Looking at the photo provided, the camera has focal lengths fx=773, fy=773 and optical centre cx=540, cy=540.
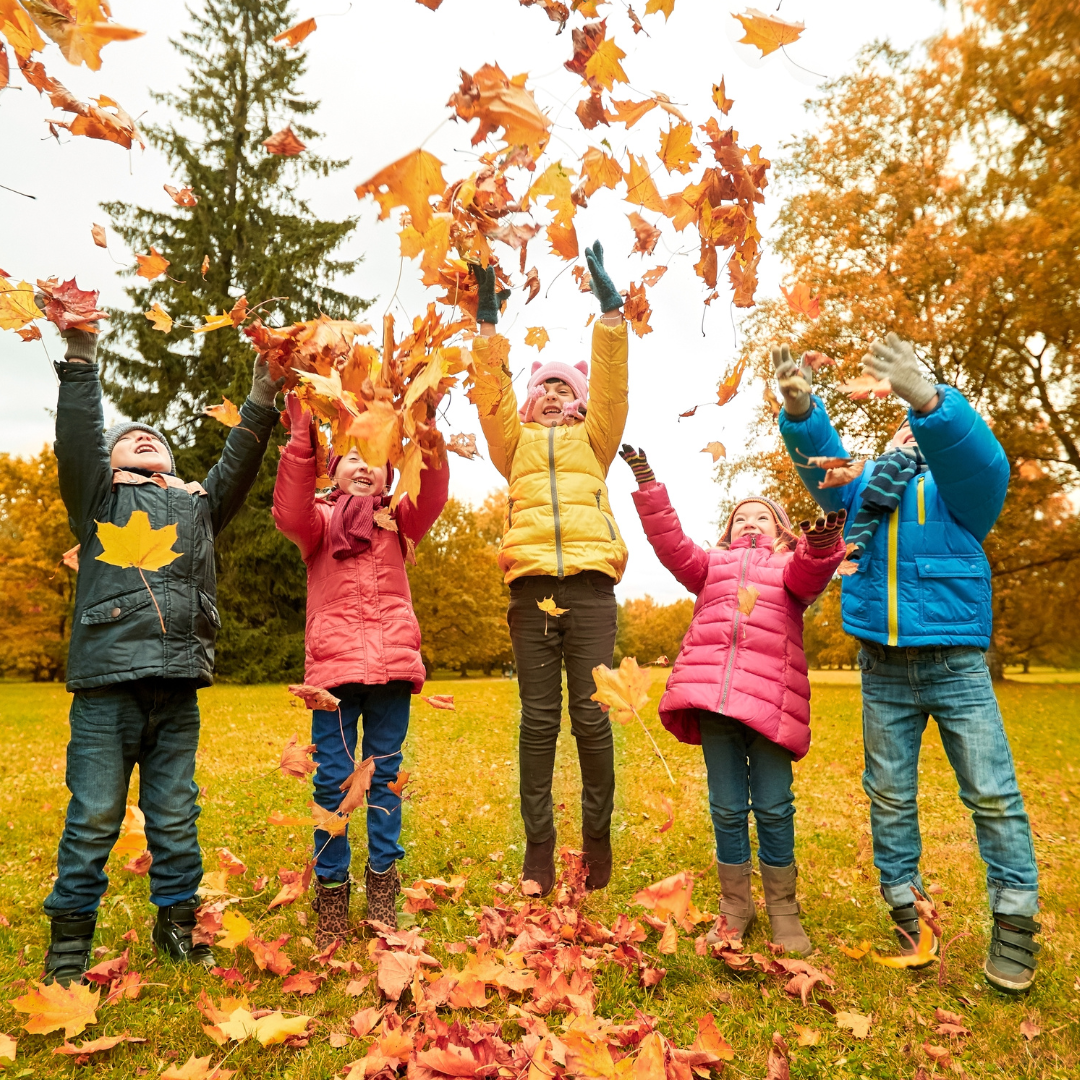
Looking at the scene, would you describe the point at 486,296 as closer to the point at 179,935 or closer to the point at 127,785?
the point at 127,785

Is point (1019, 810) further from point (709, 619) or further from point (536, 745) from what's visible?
point (536, 745)

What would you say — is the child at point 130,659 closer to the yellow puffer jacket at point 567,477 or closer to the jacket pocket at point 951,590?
the yellow puffer jacket at point 567,477

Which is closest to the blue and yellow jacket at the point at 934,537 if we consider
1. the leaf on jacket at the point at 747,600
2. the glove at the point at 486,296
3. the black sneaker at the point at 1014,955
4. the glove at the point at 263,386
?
the leaf on jacket at the point at 747,600

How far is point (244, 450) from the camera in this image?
279 centimetres

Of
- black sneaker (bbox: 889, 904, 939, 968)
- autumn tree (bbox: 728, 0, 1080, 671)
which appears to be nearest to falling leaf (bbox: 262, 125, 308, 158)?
black sneaker (bbox: 889, 904, 939, 968)

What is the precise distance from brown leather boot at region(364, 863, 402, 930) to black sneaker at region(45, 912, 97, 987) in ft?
2.96

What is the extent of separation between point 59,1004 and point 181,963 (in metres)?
0.47

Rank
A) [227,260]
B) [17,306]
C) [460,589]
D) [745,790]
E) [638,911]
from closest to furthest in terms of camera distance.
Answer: [17,306], [745,790], [638,911], [227,260], [460,589]

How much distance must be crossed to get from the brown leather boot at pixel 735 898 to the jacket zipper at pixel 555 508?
1.26m

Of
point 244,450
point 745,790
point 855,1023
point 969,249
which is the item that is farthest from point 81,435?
point 969,249

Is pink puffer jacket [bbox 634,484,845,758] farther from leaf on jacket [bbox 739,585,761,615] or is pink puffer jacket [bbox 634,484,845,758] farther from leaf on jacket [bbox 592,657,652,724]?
leaf on jacket [bbox 592,657,652,724]

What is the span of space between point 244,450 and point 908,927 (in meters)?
2.88

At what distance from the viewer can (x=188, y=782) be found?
2.71m

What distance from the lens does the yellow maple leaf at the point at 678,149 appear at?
7.42ft
